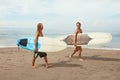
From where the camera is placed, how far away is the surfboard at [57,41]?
9469 millimetres

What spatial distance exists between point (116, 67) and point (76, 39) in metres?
2.00

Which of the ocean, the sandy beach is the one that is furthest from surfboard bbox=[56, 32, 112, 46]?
the ocean

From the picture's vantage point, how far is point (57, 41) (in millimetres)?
9820

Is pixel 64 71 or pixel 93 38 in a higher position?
pixel 93 38

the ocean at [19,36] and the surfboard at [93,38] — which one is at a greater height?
the surfboard at [93,38]

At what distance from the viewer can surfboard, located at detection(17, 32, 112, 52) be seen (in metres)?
9.47

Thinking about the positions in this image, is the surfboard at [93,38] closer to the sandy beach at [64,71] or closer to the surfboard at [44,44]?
the sandy beach at [64,71]

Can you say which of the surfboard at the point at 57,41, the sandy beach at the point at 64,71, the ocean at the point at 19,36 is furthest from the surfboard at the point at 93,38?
the ocean at the point at 19,36

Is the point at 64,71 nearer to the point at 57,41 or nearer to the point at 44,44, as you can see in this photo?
→ the point at 44,44

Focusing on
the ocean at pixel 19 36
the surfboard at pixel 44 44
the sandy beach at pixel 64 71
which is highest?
the surfboard at pixel 44 44

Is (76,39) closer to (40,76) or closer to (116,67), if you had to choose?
(116,67)

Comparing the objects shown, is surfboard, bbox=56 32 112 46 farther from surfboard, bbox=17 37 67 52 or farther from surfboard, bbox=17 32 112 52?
surfboard, bbox=17 37 67 52

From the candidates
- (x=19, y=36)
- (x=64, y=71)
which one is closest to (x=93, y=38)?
(x=64, y=71)

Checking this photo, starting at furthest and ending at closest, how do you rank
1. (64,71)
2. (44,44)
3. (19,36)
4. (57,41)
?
1. (19,36)
2. (57,41)
3. (44,44)
4. (64,71)
